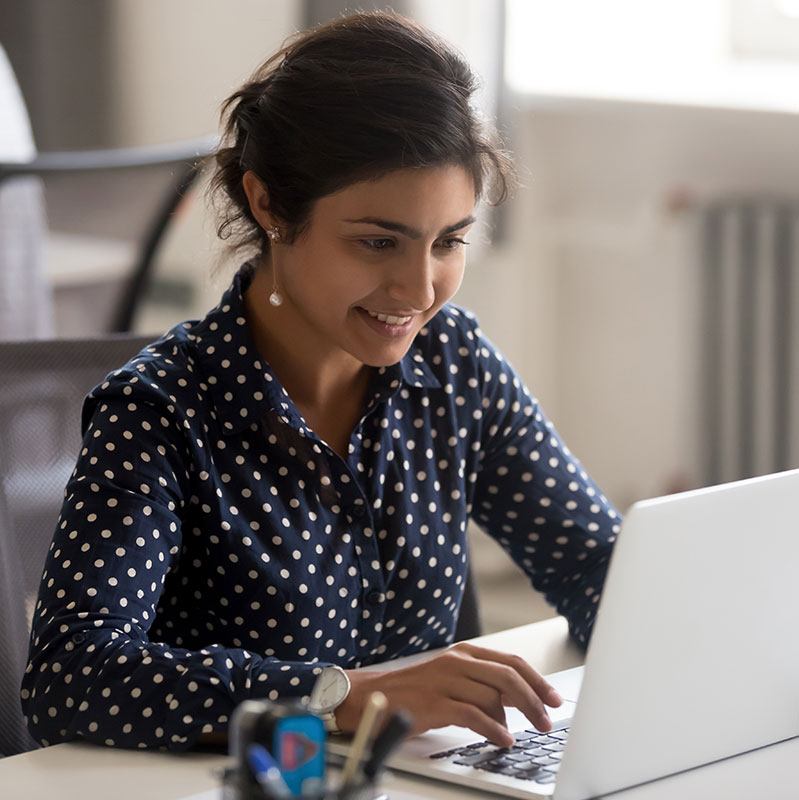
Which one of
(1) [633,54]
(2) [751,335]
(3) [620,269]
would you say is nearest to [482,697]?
(2) [751,335]

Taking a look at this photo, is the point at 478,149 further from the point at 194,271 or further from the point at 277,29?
the point at 194,271

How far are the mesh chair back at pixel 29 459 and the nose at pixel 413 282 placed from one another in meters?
0.36

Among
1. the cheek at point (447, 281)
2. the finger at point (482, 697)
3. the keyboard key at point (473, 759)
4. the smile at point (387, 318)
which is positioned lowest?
the keyboard key at point (473, 759)

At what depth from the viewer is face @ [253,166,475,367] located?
1.21 meters

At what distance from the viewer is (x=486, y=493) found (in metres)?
1.49

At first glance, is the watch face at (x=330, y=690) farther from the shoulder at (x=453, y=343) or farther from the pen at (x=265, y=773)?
the shoulder at (x=453, y=343)

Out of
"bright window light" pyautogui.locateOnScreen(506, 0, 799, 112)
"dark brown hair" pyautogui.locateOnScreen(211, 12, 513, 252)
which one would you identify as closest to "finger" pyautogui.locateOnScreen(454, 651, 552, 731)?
"dark brown hair" pyautogui.locateOnScreen(211, 12, 513, 252)

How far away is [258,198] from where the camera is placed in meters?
1.31

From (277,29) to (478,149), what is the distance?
216cm

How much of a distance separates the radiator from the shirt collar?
1.47m

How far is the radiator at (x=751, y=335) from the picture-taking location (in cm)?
263

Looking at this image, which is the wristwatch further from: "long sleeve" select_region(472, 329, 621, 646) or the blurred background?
the blurred background

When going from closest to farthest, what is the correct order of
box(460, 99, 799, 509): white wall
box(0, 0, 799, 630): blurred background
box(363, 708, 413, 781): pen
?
box(363, 708, 413, 781): pen
box(0, 0, 799, 630): blurred background
box(460, 99, 799, 509): white wall

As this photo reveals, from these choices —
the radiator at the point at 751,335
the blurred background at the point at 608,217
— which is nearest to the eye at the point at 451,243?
the blurred background at the point at 608,217
